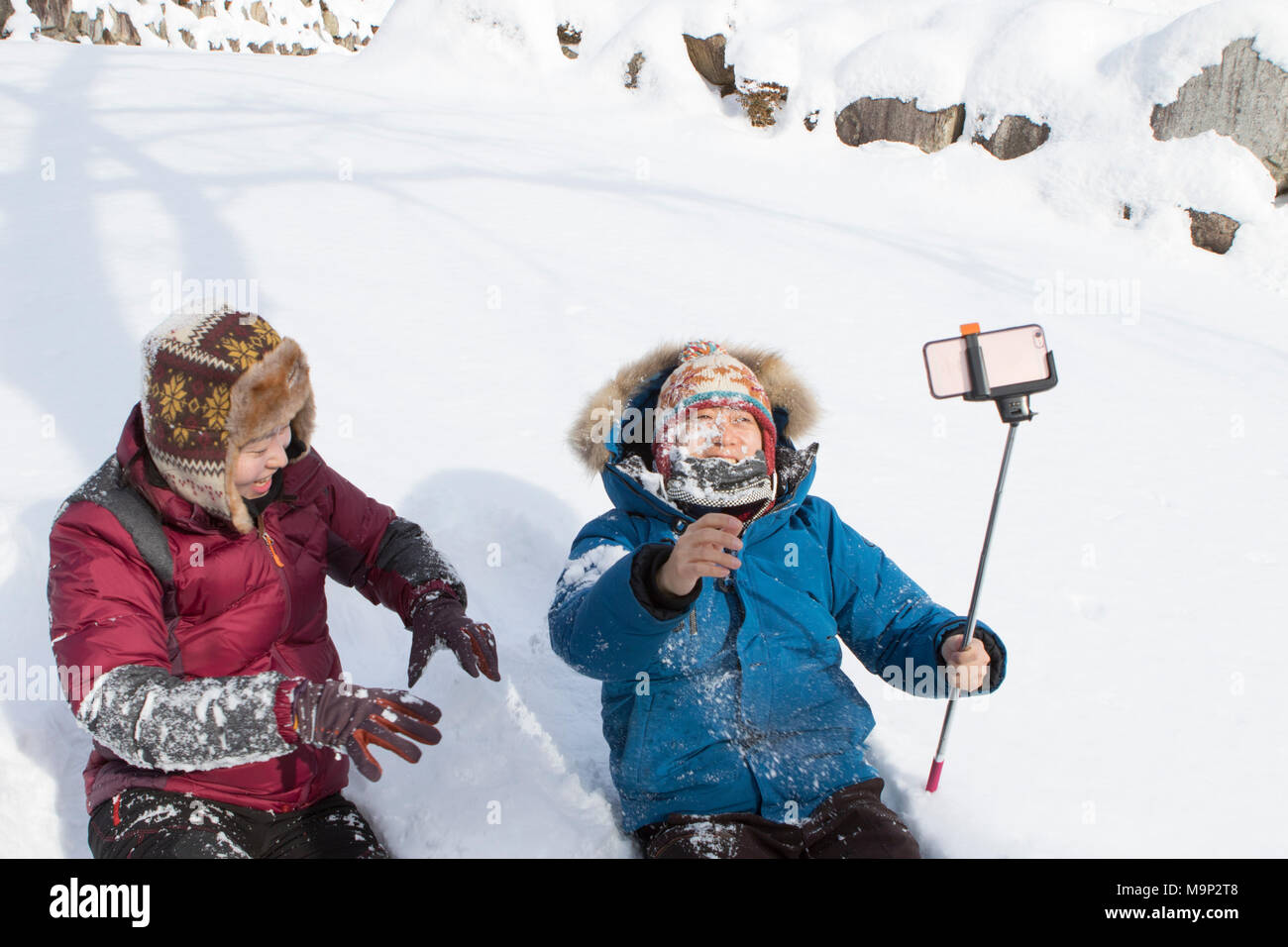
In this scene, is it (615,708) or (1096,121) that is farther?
(1096,121)

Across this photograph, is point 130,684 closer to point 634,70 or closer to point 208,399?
point 208,399

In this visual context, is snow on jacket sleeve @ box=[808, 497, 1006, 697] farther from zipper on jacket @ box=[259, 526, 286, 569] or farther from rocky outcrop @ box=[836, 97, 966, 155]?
rocky outcrop @ box=[836, 97, 966, 155]

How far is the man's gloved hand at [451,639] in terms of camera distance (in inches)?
79.1

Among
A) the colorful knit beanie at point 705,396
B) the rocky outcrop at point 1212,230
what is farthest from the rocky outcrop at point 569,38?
the colorful knit beanie at point 705,396

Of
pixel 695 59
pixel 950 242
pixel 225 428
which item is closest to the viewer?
pixel 225 428

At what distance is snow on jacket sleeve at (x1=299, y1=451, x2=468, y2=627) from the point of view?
219 cm

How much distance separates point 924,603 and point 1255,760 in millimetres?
1096

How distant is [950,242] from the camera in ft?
20.1

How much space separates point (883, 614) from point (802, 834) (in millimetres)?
531

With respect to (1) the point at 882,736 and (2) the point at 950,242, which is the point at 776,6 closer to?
(2) the point at 950,242

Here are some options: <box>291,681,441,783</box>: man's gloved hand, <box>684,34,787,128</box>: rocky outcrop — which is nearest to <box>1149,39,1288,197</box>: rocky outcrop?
<box>684,34,787,128</box>: rocky outcrop

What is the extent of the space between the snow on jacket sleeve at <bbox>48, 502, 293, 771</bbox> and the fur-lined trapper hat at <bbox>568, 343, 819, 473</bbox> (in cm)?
96

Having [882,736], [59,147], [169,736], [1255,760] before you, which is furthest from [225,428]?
[59,147]

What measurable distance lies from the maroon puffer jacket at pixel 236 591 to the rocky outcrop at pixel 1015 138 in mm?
6653
